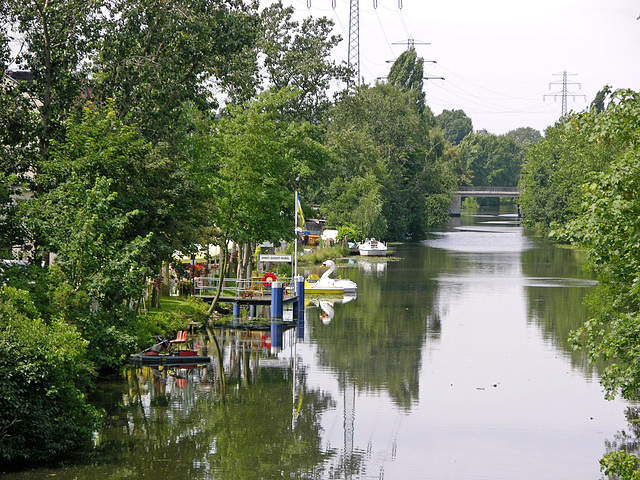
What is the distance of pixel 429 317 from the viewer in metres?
44.0

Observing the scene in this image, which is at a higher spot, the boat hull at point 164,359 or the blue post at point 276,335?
the boat hull at point 164,359

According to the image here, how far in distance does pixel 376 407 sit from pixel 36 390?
35.6ft

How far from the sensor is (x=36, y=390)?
17609 mm

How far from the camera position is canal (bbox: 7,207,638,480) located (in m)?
19.5

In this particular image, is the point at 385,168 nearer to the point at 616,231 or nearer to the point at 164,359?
→ the point at 164,359

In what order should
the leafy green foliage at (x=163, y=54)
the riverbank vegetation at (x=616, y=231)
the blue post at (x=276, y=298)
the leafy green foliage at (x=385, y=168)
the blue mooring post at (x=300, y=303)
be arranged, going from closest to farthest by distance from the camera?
the riverbank vegetation at (x=616, y=231), the leafy green foliage at (x=163, y=54), the blue post at (x=276, y=298), the blue mooring post at (x=300, y=303), the leafy green foliage at (x=385, y=168)

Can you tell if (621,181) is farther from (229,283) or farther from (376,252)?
(376,252)

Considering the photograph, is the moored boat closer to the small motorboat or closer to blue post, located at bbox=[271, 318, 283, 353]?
the small motorboat

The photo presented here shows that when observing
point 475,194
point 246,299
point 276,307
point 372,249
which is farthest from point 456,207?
point 276,307

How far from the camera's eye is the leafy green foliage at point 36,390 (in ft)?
56.4

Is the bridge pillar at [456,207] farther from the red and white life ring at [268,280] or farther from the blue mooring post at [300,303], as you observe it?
the blue mooring post at [300,303]

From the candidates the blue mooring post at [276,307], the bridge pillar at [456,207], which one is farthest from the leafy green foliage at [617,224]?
the bridge pillar at [456,207]

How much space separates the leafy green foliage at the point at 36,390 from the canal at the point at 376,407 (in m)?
0.64

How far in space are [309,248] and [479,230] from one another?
166ft
